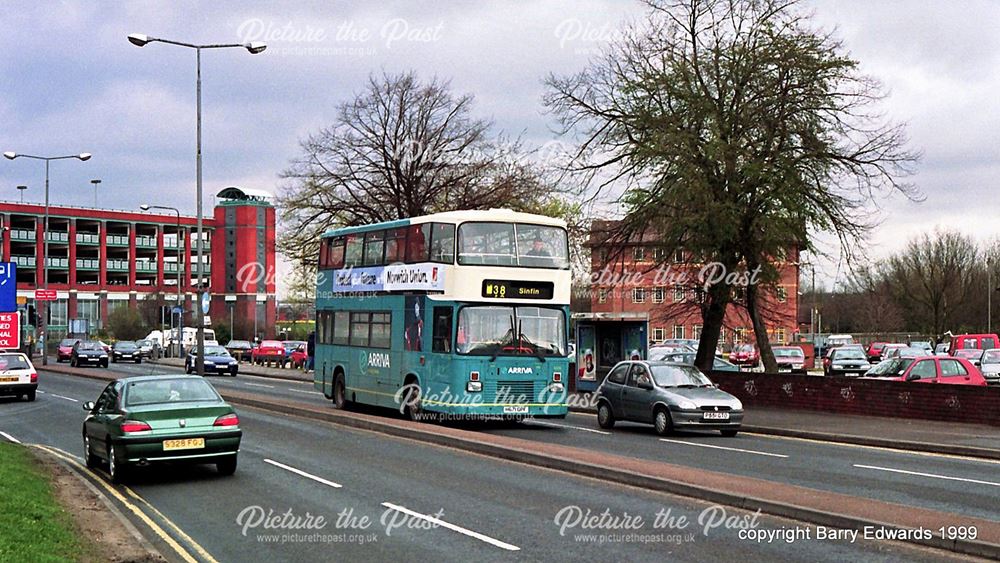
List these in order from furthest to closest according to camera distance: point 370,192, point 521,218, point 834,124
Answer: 1. point 370,192
2. point 834,124
3. point 521,218

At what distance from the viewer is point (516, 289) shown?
23266 mm

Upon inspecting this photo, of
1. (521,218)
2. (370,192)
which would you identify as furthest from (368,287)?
(370,192)

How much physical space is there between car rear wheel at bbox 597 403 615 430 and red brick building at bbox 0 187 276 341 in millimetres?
84850

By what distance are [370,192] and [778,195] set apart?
62.3ft

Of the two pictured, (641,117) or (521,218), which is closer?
(521,218)

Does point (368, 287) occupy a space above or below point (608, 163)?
below

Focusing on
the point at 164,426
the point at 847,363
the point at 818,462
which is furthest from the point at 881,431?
the point at 847,363

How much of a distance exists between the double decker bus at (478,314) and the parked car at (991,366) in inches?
997

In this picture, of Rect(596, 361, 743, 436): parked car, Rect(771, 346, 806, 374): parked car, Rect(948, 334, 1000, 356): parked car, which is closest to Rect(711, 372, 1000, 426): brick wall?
Rect(596, 361, 743, 436): parked car

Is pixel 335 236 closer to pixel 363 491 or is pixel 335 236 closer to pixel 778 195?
pixel 778 195

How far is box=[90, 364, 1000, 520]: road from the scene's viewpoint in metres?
13.5

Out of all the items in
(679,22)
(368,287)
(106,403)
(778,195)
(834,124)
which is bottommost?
(106,403)

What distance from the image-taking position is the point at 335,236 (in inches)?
1121

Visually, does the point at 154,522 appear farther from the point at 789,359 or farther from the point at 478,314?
the point at 789,359
